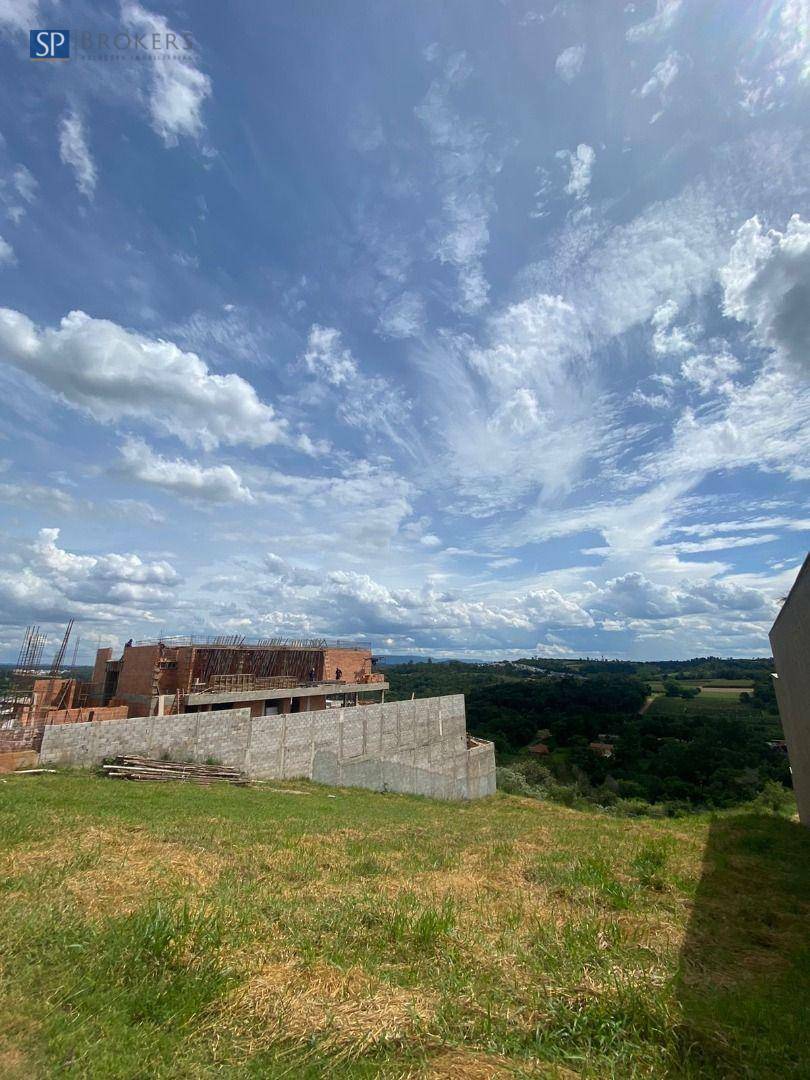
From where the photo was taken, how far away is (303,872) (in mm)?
7539

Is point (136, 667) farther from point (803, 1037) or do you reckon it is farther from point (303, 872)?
point (803, 1037)

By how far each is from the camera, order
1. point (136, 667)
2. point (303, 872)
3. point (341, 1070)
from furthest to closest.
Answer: point (136, 667) < point (303, 872) < point (341, 1070)

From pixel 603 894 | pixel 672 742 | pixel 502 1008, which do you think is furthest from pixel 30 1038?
pixel 672 742

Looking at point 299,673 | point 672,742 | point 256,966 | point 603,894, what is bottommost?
point 672,742

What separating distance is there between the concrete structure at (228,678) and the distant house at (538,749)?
31.6m

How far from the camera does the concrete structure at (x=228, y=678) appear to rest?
27531 mm

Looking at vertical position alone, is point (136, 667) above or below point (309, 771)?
above

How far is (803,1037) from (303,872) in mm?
6037

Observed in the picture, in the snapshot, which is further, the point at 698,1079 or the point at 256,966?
the point at 256,966

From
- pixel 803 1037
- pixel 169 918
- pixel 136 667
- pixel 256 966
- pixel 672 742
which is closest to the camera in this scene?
pixel 803 1037

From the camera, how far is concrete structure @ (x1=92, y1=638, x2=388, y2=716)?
2753 cm

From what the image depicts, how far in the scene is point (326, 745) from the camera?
25.1 m

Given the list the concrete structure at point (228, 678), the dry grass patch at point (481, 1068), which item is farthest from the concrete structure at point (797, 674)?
the concrete structure at point (228, 678)

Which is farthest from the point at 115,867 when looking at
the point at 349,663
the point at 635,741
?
the point at 635,741
